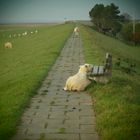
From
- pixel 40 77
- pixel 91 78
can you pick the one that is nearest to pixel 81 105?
pixel 91 78

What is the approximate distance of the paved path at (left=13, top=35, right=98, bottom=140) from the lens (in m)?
6.56

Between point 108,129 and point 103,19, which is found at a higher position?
point 103,19

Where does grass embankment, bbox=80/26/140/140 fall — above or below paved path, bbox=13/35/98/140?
above

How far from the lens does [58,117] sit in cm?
764

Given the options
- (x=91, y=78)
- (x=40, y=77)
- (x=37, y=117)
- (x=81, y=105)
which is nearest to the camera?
(x=37, y=117)

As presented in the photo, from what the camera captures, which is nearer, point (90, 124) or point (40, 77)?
point (90, 124)

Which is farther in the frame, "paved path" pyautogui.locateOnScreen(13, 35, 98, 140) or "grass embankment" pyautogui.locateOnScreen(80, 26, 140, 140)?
"paved path" pyautogui.locateOnScreen(13, 35, 98, 140)

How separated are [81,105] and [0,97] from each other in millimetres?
2431

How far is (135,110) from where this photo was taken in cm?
751

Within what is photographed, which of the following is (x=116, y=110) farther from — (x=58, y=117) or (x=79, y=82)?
(x=79, y=82)

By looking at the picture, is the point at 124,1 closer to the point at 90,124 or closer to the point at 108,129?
the point at 108,129

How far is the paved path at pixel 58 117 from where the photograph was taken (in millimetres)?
6562

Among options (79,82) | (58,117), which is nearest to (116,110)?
(58,117)

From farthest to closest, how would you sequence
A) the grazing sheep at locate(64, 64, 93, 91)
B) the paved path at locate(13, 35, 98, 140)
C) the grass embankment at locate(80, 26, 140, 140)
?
the grazing sheep at locate(64, 64, 93, 91) → the paved path at locate(13, 35, 98, 140) → the grass embankment at locate(80, 26, 140, 140)
